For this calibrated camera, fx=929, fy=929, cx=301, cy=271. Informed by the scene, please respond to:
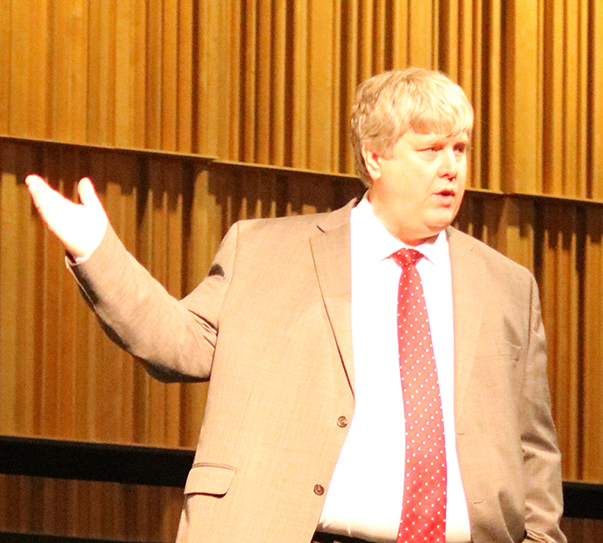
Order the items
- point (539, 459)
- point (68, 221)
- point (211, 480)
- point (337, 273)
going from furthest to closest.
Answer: point (539, 459)
point (337, 273)
point (211, 480)
point (68, 221)

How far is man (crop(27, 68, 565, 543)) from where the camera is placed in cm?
168

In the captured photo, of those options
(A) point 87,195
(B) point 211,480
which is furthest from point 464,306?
Answer: (A) point 87,195

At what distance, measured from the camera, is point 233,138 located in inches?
133

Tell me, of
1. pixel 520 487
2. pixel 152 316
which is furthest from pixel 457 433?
pixel 152 316

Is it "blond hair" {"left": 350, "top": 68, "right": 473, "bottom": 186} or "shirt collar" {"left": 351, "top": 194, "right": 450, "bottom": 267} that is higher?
"blond hair" {"left": 350, "top": 68, "right": 473, "bottom": 186}

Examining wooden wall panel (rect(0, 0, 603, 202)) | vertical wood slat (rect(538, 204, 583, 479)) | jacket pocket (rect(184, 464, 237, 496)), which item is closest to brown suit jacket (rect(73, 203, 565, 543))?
jacket pocket (rect(184, 464, 237, 496))

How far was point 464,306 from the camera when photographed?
188cm

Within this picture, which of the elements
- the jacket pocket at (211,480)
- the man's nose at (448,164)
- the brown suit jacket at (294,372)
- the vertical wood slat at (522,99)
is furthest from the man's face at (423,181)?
the vertical wood slat at (522,99)

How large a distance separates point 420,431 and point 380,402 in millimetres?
92

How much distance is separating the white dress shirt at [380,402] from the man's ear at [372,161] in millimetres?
107

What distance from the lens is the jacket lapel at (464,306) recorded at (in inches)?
71.5

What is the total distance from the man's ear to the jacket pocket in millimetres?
691

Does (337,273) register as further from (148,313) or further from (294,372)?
(148,313)

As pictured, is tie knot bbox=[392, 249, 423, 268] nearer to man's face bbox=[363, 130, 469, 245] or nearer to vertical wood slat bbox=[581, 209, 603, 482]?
man's face bbox=[363, 130, 469, 245]
